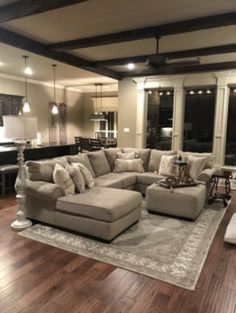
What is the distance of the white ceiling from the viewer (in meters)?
3.27

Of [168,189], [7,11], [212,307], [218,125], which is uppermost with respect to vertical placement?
[7,11]

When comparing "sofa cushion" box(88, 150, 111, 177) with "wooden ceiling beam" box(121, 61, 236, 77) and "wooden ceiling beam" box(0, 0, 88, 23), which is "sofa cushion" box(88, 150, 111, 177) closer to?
"wooden ceiling beam" box(121, 61, 236, 77)

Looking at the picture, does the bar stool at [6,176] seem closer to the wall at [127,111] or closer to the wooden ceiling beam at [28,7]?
the wooden ceiling beam at [28,7]

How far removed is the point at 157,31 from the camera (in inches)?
156

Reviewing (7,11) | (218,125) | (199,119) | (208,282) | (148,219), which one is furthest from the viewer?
(199,119)

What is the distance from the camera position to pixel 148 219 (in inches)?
153

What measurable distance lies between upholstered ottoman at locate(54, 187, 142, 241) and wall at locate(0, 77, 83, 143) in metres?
5.97

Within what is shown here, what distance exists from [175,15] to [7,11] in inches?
88.3

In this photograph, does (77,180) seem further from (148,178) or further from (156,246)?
(148,178)

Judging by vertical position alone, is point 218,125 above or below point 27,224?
above

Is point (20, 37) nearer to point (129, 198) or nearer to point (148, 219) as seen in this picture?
point (129, 198)

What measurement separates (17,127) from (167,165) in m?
2.99

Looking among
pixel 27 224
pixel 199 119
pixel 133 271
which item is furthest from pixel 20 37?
pixel 199 119

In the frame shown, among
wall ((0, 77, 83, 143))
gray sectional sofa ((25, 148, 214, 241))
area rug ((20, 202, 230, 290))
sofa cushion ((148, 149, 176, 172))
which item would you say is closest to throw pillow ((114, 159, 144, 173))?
sofa cushion ((148, 149, 176, 172))
